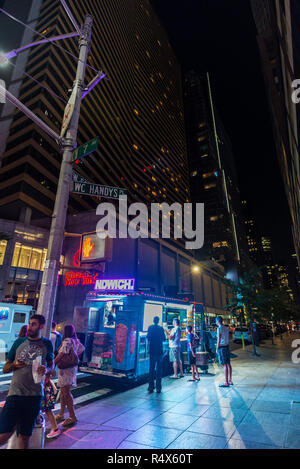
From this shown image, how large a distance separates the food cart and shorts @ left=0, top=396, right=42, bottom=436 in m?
5.45

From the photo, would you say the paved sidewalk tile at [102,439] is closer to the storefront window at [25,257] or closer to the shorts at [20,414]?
the shorts at [20,414]

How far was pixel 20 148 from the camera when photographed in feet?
143

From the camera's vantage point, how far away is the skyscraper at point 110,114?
43.2 m

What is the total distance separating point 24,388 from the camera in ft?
10.5

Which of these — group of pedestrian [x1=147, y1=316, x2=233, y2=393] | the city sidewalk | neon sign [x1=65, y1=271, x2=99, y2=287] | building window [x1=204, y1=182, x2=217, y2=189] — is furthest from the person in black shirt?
building window [x1=204, y1=182, x2=217, y2=189]

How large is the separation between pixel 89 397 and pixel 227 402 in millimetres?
3935

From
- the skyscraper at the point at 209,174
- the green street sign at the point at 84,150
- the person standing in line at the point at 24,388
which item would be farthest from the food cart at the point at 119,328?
the skyscraper at the point at 209,174

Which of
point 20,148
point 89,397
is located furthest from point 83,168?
point 89,397

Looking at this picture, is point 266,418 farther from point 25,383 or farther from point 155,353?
point 25,383

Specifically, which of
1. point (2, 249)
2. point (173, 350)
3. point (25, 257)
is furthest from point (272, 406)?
point (2, 249)

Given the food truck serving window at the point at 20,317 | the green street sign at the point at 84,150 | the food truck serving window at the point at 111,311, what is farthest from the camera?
the food truck serving window at the point at 20,317

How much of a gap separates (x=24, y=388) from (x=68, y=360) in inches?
92.8

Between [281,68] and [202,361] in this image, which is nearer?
[202,361]

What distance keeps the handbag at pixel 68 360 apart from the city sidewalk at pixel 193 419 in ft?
3.69
